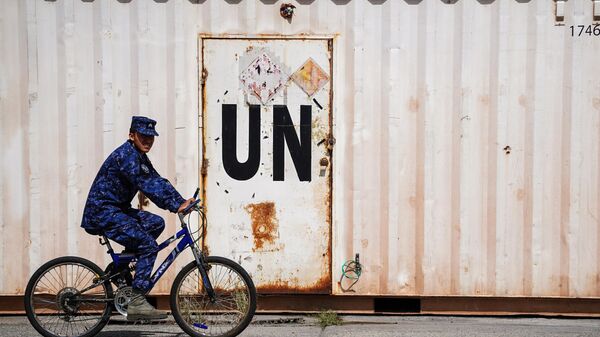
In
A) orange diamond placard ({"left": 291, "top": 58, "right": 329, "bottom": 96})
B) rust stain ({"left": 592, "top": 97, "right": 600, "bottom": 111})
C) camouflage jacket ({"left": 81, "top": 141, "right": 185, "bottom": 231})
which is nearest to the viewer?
camouflage jacket ({"left": 81, "top": 141, "right": 185, "bottom": 231})

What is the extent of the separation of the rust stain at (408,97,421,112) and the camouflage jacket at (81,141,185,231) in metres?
2.15

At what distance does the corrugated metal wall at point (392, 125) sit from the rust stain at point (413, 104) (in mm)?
12

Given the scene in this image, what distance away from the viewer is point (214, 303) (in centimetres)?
624

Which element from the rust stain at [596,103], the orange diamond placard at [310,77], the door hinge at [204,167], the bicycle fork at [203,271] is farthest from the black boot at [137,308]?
the rust stain at [596,103]

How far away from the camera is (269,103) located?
283 inches

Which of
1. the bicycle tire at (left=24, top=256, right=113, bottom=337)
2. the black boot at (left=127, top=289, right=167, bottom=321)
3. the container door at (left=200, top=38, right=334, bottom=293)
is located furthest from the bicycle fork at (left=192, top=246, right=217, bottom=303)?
the container door at (left=200, top=38, right=334, bottom=293)

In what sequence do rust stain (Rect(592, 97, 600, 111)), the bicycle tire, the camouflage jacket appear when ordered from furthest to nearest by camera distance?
rust stain (Rect(592, 97, 600, 111)) → the bicycle tire → the camouflage jacket

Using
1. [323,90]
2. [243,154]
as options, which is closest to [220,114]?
[243,154]

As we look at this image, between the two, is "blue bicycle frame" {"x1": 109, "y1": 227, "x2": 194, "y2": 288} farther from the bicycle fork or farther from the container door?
the container door

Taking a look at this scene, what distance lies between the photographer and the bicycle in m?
6.21

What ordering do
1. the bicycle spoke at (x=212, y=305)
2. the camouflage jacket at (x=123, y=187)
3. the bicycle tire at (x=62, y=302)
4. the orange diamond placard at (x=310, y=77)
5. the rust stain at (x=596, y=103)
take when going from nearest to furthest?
the camouflage jacket at (x=123, y=187) → the bicycle spoke at (x=212, y=305) → the bicycle tire at (x=62, y=302) → the rust stain at (x=596, y=103) → the orange diamond placard at (x=310, y=77)

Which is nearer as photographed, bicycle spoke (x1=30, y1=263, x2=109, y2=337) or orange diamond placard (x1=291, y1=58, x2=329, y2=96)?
bicycle spoke (x1=30, y1=263, x2=109, y2=337)

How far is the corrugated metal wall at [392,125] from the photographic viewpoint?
7051 millimetres

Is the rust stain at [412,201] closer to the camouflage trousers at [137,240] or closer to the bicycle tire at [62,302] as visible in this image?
the camouflage trousers at [137,240]
